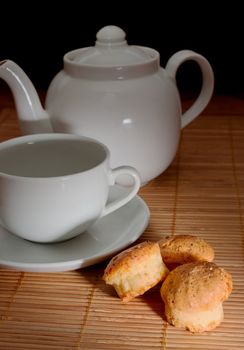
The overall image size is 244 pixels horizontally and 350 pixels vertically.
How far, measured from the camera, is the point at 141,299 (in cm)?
63

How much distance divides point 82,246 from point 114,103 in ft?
0.68

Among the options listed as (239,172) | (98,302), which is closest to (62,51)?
(239,172)

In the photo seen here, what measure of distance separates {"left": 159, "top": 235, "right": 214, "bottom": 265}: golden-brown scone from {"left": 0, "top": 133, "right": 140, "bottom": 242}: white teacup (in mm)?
90

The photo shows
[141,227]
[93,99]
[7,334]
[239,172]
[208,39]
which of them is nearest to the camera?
[7,334]

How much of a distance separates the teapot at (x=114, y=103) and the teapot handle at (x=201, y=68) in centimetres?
4

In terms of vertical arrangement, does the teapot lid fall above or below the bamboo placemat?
above

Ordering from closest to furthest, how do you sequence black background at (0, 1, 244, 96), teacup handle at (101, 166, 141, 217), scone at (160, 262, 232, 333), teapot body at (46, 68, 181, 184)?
scone at (160, 262, 232, 333) < teacup handle at (101, 166, 141, 217) < teapot body at (46, 68, 181, 184) < black background at (0, 1, 244, 96)

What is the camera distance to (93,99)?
82 centimetres

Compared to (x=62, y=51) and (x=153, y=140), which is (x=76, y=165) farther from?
(x=62, y=51)

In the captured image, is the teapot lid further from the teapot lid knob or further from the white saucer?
the white saucer

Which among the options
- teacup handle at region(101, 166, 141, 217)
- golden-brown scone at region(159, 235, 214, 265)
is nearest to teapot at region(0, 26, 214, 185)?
teacup handle at region(101, 166, 141, 217)

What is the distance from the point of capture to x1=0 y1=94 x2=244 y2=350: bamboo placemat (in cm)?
57

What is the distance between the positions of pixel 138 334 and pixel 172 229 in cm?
20

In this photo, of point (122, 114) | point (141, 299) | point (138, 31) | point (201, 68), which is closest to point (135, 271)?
point (141, 299)
